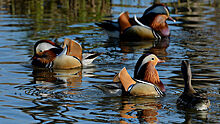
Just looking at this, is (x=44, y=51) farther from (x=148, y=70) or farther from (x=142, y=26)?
(x=142, y=26)

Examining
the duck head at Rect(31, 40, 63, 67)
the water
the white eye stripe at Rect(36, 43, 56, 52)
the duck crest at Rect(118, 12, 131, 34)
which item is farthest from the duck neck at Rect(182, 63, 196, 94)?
the duck crest at Rect(118, 12, 131, 34)

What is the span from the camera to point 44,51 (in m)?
12.0

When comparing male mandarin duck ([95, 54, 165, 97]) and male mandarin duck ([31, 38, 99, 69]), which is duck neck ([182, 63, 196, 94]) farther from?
male mandarin duck ([31, 38, 99, 69])

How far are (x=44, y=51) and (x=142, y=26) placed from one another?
172 inches

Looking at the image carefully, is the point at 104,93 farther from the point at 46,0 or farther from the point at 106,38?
the point at 46,0

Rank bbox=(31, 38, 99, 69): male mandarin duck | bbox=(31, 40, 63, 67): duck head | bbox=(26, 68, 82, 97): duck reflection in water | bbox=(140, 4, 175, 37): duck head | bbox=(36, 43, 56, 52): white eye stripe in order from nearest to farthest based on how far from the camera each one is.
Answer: bbox=(26, 68, 82, 97): duck reflection in water → bbox=(31, 38, 99, 69): male mandarin duck → bbox=(31, 40, 63, 67): duck head → bbox=(36, 43, 56, 52): white eye stripe → bbox=(140, 4, 175, 37): duck head

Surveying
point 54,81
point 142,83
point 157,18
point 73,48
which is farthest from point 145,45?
point 142,83

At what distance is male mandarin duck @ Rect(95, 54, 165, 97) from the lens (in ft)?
29.0

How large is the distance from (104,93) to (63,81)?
1665mm

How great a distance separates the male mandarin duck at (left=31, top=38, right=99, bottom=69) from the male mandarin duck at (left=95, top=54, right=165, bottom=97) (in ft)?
8.78

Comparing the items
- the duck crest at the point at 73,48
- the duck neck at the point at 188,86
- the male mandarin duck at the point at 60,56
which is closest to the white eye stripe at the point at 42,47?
the male mandarin duck at the point at 60,56

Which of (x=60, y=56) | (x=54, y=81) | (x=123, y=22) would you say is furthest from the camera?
(x=123, y=22)

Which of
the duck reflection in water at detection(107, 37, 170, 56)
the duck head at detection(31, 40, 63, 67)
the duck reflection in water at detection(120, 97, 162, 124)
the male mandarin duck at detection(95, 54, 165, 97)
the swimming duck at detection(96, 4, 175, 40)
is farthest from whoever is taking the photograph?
the swimming duck at detection(96, 4, 175, 40)

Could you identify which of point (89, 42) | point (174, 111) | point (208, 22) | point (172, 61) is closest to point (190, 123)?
point (174, 111)
